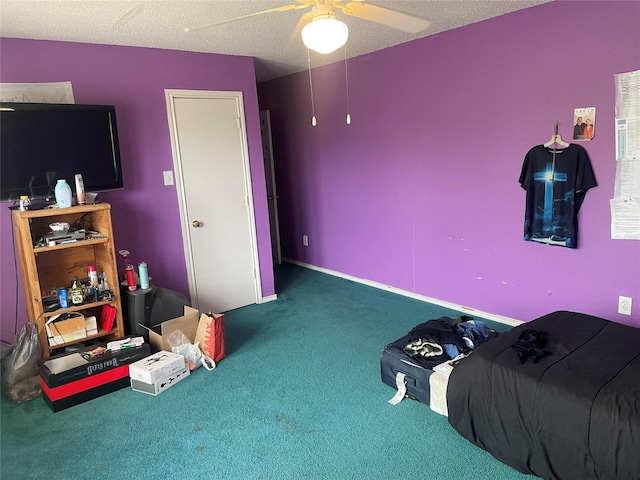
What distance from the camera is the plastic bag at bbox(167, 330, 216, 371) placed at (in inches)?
125

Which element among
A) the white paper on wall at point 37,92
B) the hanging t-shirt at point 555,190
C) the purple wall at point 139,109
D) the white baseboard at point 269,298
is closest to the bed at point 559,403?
the hanging t-shirt at point 555,190

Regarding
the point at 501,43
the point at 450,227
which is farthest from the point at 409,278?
the point at 501,43

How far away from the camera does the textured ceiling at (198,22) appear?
103 inches

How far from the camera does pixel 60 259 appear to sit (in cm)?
321

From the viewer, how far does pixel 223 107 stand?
4.03 metres

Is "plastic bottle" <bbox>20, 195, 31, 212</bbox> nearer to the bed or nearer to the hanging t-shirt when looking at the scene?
the bed

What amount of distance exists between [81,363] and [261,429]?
1.31m

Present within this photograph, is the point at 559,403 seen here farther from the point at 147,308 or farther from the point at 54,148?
the point at 54,148

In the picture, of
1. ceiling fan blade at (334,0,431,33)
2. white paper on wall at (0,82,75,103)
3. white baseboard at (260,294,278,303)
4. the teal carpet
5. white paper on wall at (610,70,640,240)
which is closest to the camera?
ceiling fan blade at (334,0,431,33)

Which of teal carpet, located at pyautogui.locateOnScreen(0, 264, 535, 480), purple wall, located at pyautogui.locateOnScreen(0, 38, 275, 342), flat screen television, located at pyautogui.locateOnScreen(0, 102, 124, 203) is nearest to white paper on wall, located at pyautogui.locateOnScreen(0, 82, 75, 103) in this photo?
purple wall, located at pyautogui.locateOnScreen(0, 38, 275, 342)

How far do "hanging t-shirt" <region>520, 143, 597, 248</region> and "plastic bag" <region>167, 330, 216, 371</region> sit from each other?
2462 millimetres

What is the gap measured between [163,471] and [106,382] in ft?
3.13

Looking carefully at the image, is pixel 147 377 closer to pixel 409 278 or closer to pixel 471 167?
pixel 409 278

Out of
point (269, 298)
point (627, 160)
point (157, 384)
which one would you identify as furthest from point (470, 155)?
point (157, 384)
